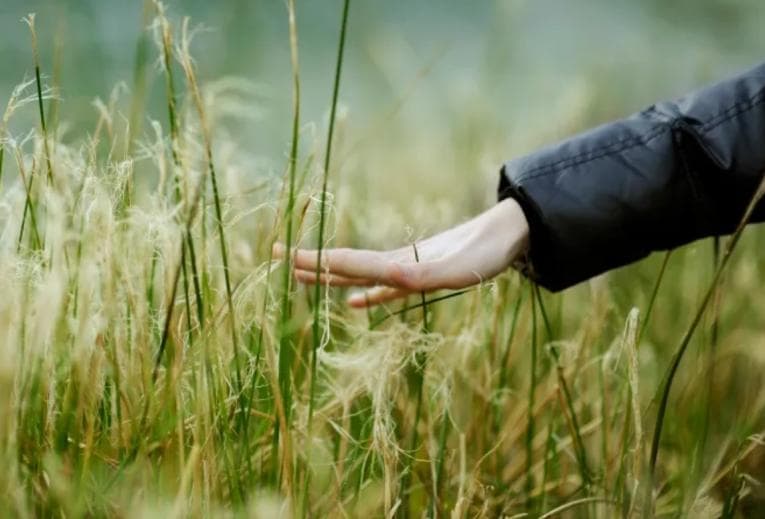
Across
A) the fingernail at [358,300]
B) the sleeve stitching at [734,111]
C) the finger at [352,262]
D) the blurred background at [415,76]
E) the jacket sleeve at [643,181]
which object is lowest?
the fingernail at [358,300]

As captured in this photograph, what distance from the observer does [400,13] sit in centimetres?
643

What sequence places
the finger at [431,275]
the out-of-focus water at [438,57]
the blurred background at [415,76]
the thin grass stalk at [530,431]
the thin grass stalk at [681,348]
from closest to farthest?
the thin grass stalk at [681,348] → the finger at [431,275] → the thin grass stalk at [530,431] → the blurred background at [415,76] → the out-of-focus water at [438,57]

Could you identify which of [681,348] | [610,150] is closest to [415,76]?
[610,150]

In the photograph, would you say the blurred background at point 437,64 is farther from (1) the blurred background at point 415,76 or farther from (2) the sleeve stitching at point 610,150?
(2) the sleeve stitching at point 610,150

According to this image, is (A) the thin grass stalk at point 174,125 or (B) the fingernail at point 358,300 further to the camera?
(B) the fingernail at point 358,300

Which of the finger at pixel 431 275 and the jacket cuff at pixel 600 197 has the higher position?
the jacket cuff at pixel 600 197

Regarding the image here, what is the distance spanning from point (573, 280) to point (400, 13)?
5262 millimetres

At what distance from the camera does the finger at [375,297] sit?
1.36 meters

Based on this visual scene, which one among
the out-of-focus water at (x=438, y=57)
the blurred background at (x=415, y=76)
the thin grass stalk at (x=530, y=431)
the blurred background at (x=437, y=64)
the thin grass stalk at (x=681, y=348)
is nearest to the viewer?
the thin grass stalk at (x=681, y=348)

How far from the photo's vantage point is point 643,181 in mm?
1337

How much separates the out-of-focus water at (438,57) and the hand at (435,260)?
0.20 meters

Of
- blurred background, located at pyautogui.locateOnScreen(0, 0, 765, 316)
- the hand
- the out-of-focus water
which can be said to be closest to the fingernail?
the hand

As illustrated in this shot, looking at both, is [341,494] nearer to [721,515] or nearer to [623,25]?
[721,515]

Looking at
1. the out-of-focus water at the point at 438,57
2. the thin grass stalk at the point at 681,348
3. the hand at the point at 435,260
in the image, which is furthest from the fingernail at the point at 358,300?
the thin grass stalk at the point at 681,348
